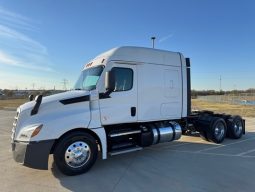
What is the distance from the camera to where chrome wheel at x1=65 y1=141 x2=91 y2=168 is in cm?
601

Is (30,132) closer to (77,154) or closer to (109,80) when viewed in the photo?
(77,154)

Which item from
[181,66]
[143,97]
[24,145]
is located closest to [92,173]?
[24,145]

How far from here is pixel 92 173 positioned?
6.16 meters

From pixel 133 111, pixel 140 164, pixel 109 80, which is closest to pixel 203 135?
pixel 133 111

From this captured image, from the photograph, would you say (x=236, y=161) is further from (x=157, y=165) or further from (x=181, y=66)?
(x=181, y=66)

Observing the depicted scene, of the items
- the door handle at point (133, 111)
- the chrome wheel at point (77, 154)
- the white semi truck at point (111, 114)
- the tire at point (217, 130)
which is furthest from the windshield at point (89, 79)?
the tire at point (217, 130)

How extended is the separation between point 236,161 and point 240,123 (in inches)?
157

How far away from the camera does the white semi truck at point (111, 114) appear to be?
585cm

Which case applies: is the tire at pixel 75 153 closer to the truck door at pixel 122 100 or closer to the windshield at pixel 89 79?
the truck door at pixel 122 100

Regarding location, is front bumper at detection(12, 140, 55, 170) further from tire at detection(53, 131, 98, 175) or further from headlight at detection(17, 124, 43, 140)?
tire at detection(53, 131, 98, 175)

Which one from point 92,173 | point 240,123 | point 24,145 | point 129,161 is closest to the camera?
point 24,145

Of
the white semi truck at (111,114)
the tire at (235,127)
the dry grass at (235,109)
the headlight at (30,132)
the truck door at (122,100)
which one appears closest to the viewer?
the headlight at (30,132)

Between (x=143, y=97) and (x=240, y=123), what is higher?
(x=143, y=97)

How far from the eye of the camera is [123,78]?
7184 mm
